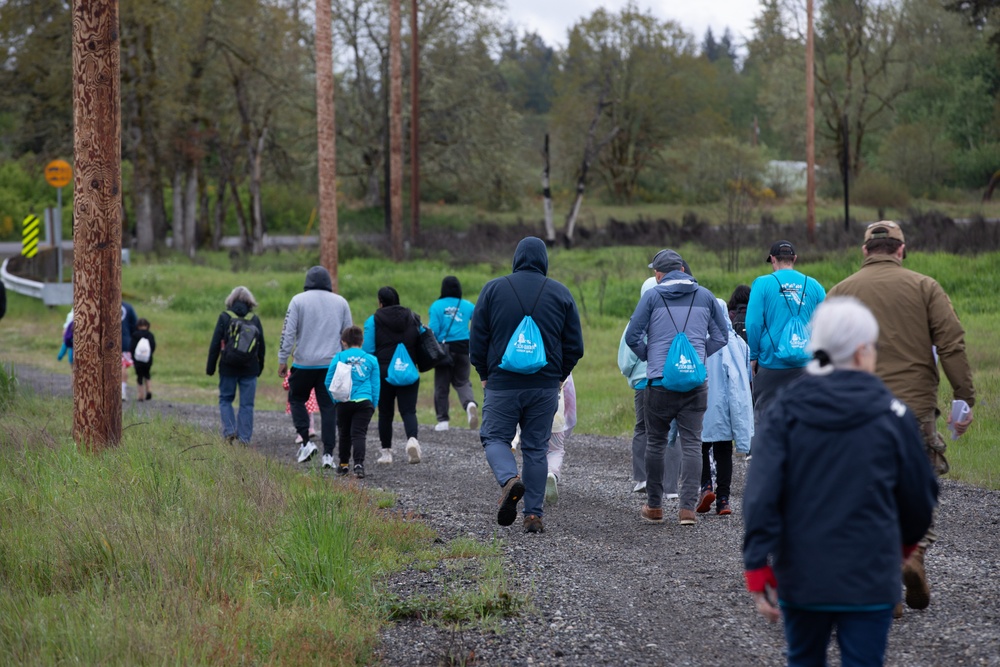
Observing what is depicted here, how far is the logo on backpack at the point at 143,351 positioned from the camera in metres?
18.3

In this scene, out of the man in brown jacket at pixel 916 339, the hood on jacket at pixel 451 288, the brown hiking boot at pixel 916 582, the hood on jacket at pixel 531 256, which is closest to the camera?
the brown hiking boot at pixel 916 582

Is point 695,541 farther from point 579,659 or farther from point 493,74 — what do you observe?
point 493,74

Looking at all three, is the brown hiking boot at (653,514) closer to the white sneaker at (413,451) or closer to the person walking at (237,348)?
the white sneaker at (413,451)

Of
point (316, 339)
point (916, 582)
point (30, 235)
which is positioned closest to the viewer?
point (916, 582)

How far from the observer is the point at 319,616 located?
5723 mm

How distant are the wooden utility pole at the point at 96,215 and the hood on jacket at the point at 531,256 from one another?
146 inches

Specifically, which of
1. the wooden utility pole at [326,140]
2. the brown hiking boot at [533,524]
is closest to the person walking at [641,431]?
the brown hiking boot at [533,524]

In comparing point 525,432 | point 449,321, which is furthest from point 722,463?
point 449,321

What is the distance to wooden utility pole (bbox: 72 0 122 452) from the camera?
9.73 meters

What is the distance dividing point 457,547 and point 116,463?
3.17 metres

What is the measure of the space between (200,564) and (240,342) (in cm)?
604

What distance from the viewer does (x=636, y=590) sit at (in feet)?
22.2

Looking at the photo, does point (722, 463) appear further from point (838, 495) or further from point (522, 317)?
point (838, 495)

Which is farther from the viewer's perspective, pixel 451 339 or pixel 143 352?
pixel 143 352
